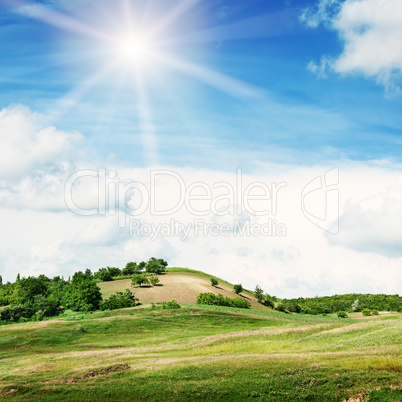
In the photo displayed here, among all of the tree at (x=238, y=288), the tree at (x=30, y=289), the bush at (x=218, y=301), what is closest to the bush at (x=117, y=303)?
the bush at (x=218, y=301)

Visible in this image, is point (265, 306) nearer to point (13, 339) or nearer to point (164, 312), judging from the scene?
point (164, 312)

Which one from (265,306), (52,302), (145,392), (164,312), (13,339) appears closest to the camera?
(145,392)

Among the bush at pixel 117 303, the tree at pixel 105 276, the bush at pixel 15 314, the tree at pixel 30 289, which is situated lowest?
the bush at pixel 15 314

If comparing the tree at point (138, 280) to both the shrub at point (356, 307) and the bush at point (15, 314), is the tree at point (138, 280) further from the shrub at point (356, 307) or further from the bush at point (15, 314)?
the shrub at point (356, 307)

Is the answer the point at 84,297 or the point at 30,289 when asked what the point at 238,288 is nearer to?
the point at 84,297

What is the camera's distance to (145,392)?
28562 millimetres

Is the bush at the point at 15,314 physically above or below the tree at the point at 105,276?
below

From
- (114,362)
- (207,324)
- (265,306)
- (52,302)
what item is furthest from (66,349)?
(265,306)

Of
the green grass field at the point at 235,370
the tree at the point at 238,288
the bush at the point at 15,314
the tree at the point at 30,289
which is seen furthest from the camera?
the tree at the point at 238,288

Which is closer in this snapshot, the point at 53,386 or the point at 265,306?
the point at 53,386

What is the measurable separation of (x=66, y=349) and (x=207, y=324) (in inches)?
1296

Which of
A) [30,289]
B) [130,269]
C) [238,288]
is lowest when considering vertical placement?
[238,288]

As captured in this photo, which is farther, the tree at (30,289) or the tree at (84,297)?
the tree at (30,289)

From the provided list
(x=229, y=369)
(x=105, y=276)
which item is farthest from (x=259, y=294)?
(x=229, y=369)
